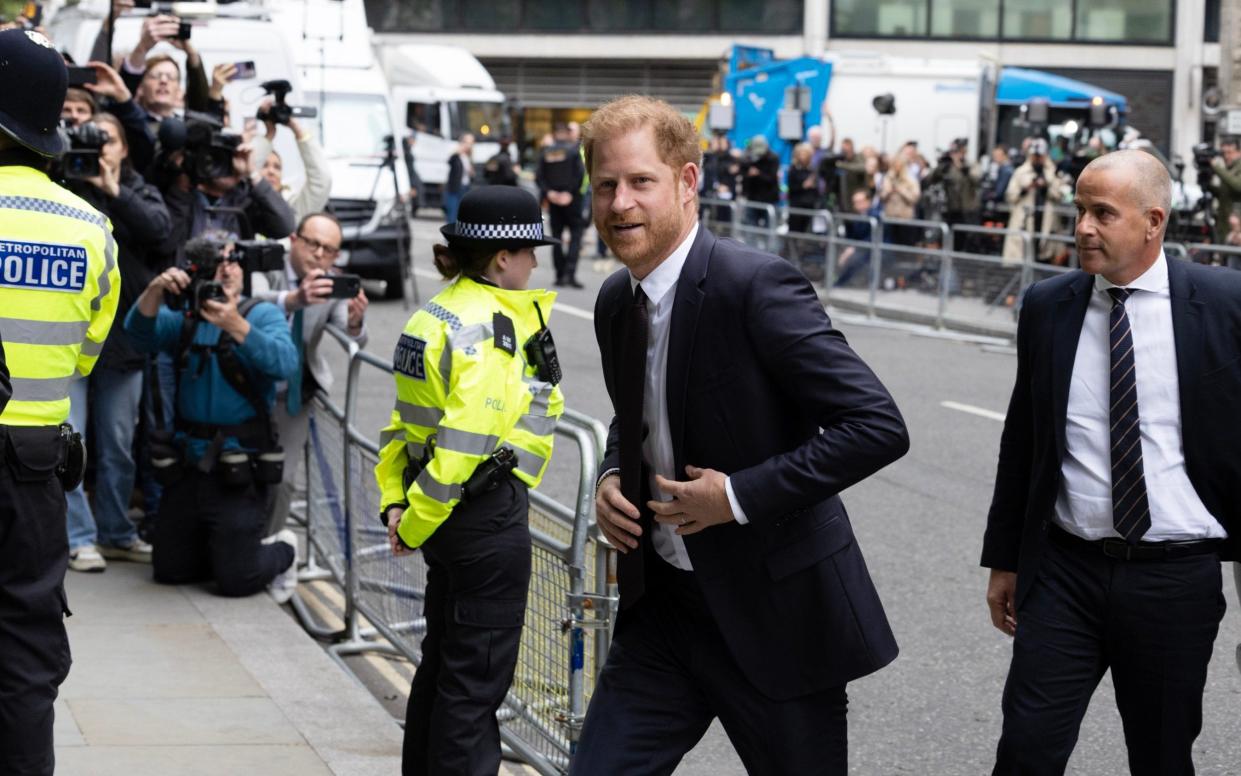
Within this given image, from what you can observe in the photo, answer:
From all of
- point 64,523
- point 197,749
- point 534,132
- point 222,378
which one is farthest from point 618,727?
point 534,132

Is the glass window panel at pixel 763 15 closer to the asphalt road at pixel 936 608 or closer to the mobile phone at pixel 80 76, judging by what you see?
the asphalt road at pixel 936 608

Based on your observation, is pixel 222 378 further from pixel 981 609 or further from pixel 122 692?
pixel 981 609

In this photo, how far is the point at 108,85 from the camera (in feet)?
26.8

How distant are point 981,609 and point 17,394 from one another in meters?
4.63

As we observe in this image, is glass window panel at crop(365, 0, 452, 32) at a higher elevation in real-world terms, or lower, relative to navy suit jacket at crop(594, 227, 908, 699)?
higher

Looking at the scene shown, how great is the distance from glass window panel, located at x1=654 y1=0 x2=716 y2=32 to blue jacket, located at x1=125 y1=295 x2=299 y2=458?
4661 cm

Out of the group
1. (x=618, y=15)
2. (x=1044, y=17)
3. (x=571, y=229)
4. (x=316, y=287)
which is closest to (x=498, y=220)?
(x=316, y=287)

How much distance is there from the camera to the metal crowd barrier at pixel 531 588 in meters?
5.14

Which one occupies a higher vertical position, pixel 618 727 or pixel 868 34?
pixel 868 34

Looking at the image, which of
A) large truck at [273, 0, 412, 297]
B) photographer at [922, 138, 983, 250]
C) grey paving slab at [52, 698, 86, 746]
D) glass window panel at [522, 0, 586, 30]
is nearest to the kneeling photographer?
grey paving slab at [52, 698, 86, 746]

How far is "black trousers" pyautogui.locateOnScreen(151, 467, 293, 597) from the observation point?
755cm

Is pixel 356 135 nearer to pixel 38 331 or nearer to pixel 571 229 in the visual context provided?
pixel 571 229

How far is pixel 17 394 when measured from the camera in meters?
4.45

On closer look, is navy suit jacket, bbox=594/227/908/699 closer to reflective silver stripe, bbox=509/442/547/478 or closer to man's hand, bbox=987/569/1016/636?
man's hand, bbox=987/569/1016/636
